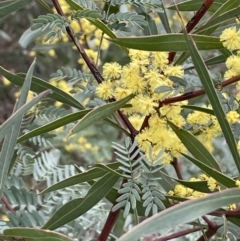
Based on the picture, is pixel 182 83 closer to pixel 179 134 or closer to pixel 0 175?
pixel 179 134

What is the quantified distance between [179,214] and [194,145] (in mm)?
181

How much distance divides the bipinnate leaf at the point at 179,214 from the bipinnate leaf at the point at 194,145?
13 cm

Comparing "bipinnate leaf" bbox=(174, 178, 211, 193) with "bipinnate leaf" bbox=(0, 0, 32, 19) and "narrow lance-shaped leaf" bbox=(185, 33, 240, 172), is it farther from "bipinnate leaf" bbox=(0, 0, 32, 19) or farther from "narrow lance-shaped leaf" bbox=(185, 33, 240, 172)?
"bipinnate leaf" bbox=(0, 0, 32, 19)

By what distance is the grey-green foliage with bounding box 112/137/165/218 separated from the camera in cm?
52

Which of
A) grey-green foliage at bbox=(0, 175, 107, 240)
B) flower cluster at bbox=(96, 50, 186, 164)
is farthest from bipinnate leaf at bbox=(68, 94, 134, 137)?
grey-green foliage at bbox=(0, 175, 107, 240)

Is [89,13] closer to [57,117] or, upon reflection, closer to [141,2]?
[141,2]

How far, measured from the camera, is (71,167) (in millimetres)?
880

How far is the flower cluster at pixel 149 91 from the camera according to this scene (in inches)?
20.1

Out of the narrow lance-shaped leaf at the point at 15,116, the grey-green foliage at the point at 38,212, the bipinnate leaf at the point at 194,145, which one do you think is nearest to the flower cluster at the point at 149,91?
the bipinnate leaf at the point at 194,145

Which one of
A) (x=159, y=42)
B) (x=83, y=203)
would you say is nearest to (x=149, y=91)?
(x=159, y=42)

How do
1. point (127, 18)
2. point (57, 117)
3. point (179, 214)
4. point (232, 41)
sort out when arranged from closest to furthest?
point (179, 214), point (232, 41), point (127, 18), point (57, 117)

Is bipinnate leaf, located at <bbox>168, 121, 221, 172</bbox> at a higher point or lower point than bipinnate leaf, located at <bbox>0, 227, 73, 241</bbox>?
higher

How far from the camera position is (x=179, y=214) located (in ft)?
1.24

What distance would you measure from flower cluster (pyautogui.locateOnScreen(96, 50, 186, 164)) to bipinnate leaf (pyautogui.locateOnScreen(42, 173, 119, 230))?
0.23 feet
